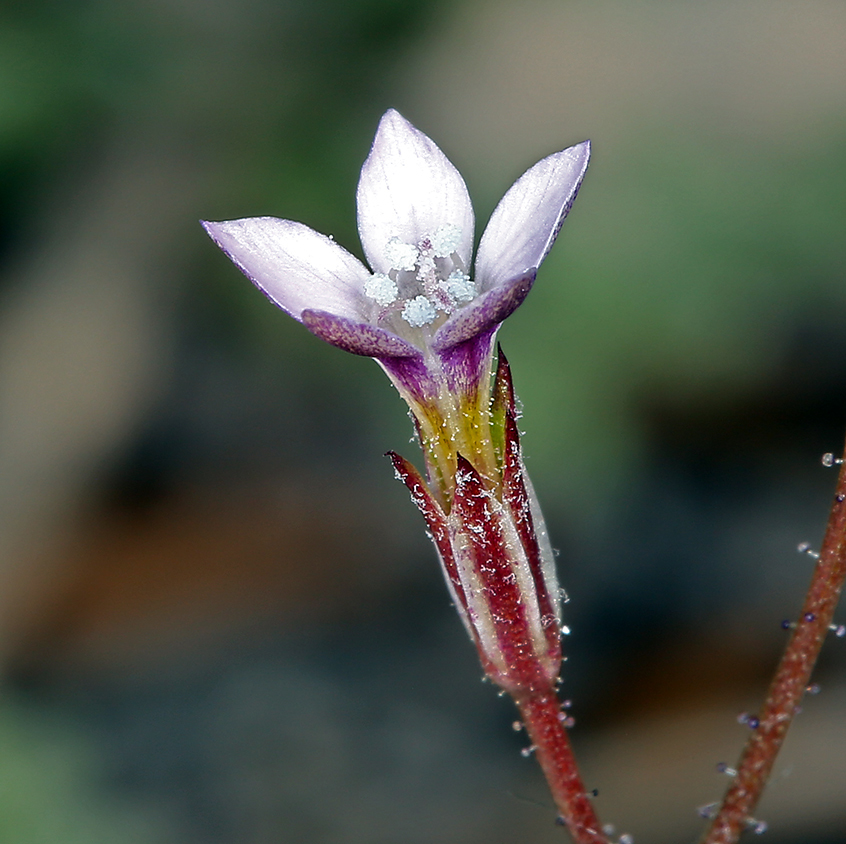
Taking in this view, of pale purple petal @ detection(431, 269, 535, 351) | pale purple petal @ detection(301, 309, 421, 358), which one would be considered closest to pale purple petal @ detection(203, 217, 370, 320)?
pale purple petal @ detection(301, 309, 421, 358)

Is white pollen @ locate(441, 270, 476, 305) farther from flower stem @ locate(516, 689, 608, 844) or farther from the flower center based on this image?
flower stem @ locate(516, 689, 608, 844)

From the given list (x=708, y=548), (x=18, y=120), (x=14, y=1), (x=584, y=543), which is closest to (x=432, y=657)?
(x=584, y=543)

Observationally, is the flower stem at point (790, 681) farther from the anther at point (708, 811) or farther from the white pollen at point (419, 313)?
the white pollen at point (419, 313)

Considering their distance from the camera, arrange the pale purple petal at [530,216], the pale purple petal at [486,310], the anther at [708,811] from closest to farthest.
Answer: the pale purple petal at [486,310]
the pale purple petal at [530,216]
the anther at [708,811]

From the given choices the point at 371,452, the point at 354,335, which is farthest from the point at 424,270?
the point at 371,452

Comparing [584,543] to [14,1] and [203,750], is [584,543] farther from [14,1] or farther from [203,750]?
[14,1]

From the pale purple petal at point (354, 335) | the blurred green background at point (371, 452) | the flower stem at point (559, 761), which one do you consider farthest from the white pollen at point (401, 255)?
the blurred green background at point (371, 452)
